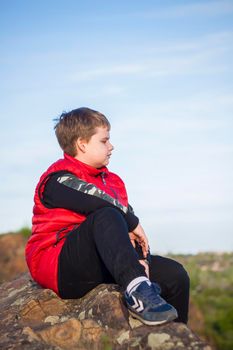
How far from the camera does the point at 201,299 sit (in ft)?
29.4

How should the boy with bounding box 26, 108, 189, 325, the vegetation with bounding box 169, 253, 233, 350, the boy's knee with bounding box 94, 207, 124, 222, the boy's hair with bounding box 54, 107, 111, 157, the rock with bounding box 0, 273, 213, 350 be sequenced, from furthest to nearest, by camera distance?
1. the vegetation with bounding box 169, 253, 233, 350
2. the boy's hair with bounding box 54, 107, 111, 157
3. the boy's knee with bounding box 94, 207, 124, 222
4. the boy with bounding box 26, 108, 189, 325
5. the rock with bounding box 0, 273, 213, 350

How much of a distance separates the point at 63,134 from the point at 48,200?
1.74 ft

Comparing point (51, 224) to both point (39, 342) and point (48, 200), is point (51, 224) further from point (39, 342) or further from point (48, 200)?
point (39, 342)

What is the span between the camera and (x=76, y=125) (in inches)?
184

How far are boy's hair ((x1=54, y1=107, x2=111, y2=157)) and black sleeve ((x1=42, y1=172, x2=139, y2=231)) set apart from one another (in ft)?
1.01

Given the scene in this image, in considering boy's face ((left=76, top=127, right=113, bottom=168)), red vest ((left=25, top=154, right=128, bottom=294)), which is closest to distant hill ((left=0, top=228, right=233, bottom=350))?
red vest ((left=25, top=154, right=128, bottom=294))

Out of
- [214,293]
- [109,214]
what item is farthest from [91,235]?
[214,293]

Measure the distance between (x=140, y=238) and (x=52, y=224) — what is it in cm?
63

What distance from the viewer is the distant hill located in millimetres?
8422

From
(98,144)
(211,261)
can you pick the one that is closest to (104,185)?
(98,144)

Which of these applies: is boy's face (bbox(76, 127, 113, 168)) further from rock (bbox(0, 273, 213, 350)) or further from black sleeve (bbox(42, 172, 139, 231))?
rock (bbox(0, 273, 213, 350))

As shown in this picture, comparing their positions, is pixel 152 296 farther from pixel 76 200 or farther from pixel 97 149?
pixel 97 149

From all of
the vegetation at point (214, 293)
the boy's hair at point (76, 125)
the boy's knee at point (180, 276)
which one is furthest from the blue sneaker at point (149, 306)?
the vegetation at point (214, 293)

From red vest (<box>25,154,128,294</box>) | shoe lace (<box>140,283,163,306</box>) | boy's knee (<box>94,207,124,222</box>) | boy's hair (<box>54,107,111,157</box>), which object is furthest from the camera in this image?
boy's hair (<box>54,107,111,157</box>)
